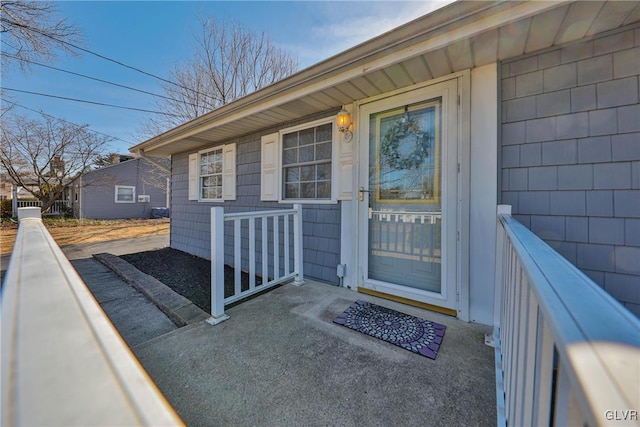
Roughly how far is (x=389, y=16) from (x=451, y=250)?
3.45 m

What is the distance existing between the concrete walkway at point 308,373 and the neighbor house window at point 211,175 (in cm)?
321

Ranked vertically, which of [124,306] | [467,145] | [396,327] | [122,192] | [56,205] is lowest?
[124,306]

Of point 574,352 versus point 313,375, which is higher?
point 574,352

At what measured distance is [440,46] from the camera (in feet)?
6.40

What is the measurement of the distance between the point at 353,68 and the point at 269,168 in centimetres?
213

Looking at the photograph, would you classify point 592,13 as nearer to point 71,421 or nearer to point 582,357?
point 582,357

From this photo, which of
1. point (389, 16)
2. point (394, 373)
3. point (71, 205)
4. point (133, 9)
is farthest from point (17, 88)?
point (394, 373)

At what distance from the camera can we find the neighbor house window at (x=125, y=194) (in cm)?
1470

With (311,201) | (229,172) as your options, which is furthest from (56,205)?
(311,201)

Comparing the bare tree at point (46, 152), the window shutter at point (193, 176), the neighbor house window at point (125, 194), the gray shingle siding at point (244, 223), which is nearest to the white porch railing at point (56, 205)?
the bare tree at point (46, 152)

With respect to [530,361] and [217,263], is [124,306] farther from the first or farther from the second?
[530,361]

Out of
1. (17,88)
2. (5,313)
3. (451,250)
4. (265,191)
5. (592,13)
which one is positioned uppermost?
(17,88)

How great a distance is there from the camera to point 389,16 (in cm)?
368

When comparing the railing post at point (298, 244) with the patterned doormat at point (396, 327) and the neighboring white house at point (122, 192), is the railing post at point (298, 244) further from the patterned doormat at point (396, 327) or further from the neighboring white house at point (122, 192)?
the neighboring white house at point (122, 192)
